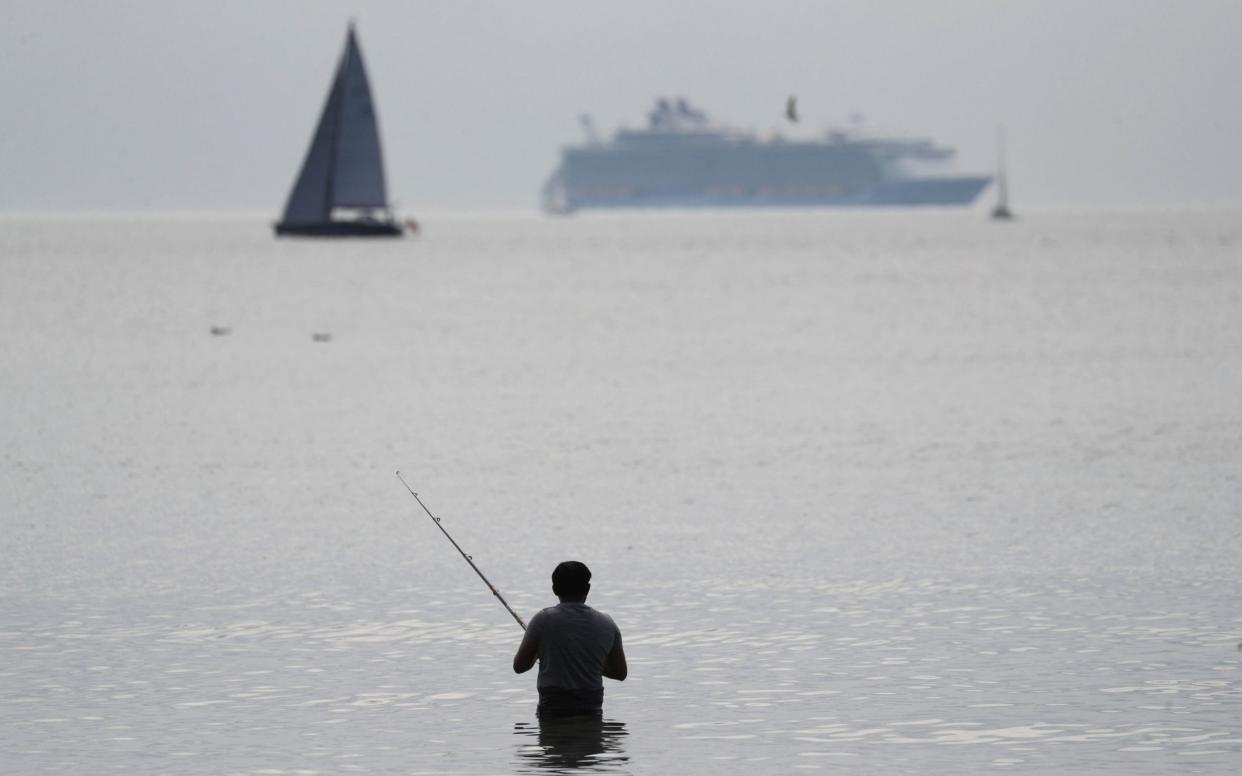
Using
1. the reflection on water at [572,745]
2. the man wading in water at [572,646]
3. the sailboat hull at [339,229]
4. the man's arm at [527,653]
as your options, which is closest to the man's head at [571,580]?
the man wading in water at [572,646]

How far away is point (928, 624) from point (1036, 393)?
1010 inches

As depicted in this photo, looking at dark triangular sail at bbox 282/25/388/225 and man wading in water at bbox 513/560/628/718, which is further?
dark triangular sail at bbox 282/25/388/225

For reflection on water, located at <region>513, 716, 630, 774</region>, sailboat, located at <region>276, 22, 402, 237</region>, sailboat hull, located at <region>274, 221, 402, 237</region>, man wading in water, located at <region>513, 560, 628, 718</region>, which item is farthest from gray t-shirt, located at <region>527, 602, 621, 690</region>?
sailboat hull, located at <region>274, 221, 402, 237</region>

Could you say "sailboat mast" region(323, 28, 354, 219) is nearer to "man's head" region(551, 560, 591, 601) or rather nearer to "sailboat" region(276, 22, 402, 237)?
"sailboat" region(276, 22, 402, 237)

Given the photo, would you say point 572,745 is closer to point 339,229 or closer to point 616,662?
point 616,662

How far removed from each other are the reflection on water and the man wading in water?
19cm

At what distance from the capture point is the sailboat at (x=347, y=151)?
124500mm

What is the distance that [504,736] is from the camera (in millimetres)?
12852

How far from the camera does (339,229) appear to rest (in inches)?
5605

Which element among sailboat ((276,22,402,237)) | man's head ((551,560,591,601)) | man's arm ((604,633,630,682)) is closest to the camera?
man's head ((551,560,591,601))

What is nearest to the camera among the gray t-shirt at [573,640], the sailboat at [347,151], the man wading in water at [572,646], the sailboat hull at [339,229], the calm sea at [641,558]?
the man wading in water at [572,646]

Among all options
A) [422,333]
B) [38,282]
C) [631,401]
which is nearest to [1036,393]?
[631,401]

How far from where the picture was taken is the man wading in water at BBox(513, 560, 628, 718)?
12062 millimetres

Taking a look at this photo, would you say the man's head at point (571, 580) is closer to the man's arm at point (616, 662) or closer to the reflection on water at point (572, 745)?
the man's arm at point (616, 662)
